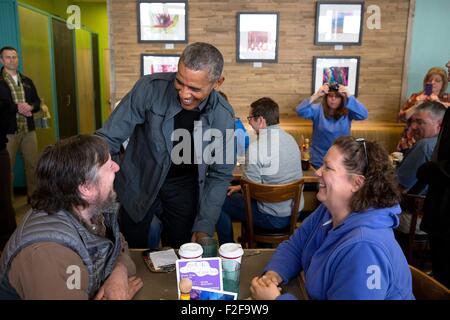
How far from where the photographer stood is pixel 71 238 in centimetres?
126

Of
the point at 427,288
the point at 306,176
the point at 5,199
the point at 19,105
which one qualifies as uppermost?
the point at 19,105

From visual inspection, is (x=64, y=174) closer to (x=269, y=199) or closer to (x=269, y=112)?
(x=269, y=199)

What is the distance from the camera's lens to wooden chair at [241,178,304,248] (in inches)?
106

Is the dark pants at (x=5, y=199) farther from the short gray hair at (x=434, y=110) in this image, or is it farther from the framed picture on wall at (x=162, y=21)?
the short gray hair at (x=434, y=110)

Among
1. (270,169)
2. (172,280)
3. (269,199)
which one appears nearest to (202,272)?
(172,280)

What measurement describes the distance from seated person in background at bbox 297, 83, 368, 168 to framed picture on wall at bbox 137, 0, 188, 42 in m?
2.18

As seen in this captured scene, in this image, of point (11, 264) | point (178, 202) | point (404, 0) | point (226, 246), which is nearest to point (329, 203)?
point (226, 246)

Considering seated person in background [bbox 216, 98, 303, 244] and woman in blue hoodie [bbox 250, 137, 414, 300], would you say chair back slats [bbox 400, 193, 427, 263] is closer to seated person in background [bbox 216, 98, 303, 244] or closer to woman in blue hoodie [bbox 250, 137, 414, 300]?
seated person in background [bbox 216, 98, 303, 244]

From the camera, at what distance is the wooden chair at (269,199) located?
8.87 ft

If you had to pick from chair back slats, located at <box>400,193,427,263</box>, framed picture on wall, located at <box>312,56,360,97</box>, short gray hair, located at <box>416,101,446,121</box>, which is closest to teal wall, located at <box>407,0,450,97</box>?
framed picture on wall, located at <box>312,56,360,97</box>

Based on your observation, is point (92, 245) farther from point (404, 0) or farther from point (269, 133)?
point (404, 0)

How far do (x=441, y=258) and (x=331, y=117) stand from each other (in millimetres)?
2235

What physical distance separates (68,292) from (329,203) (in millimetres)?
1006

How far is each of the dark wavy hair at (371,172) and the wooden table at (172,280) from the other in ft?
1.33
